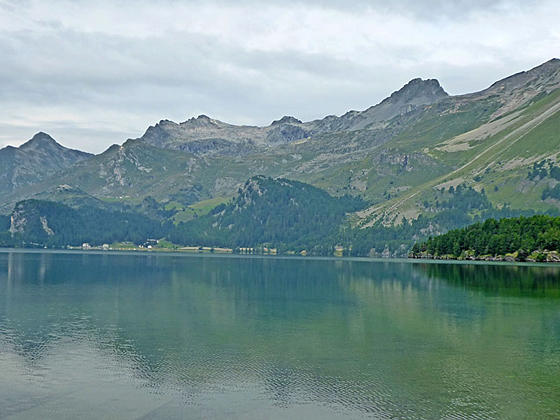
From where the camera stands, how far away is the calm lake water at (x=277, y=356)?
150ft

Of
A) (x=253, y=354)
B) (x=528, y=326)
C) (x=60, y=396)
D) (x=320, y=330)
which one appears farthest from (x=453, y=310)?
(x=60, y=396)

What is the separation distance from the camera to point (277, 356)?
6294 cm

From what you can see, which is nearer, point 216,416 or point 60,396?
point 216,416

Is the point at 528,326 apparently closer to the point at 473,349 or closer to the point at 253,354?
the point at 473,349

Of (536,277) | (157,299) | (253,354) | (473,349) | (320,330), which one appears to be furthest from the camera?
(536,277)

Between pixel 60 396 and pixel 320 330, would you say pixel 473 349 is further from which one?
pixel 60 396

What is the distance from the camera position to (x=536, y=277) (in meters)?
168

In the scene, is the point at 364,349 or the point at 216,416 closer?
the point at 216,416

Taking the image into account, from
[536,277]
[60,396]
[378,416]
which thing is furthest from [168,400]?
[536,277]

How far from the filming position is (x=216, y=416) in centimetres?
4272

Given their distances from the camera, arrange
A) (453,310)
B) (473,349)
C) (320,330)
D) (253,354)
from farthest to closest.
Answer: (453,310)
(320,330)
(473,349)
(253,354)

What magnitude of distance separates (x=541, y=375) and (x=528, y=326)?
30865mm

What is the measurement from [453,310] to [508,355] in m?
38.7

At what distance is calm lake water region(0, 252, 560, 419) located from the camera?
45.7 m
